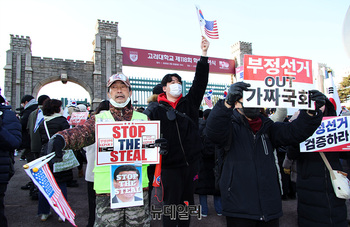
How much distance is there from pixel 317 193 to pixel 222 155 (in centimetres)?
140

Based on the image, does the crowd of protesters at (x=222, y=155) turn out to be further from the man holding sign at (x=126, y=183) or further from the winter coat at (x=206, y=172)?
the winter coat at (x=206, y=172)

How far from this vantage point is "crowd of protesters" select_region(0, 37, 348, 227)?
198 centimetres

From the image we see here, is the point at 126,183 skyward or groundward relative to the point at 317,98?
groundward

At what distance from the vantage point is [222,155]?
2.22 meters

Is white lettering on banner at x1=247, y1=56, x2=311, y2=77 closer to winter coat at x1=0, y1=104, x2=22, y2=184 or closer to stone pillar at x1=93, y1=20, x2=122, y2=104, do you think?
winter coat at x1=0, y1=104, x2=22, y2=184

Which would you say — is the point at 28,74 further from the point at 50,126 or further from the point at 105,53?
the point at 50,126

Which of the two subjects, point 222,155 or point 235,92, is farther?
point 222,155

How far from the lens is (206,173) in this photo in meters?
4.15

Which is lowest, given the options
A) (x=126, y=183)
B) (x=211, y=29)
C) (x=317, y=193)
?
(x=317, y=193)

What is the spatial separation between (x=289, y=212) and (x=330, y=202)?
1.84 metres

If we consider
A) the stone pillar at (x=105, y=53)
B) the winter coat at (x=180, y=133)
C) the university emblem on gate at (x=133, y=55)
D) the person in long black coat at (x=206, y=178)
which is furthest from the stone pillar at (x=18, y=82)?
the winter coat at (x=180, y=133)

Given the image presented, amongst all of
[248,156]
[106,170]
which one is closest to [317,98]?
[248,156]

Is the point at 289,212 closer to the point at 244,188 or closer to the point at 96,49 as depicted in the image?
the point at 244,188

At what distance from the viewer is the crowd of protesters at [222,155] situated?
198 cm
